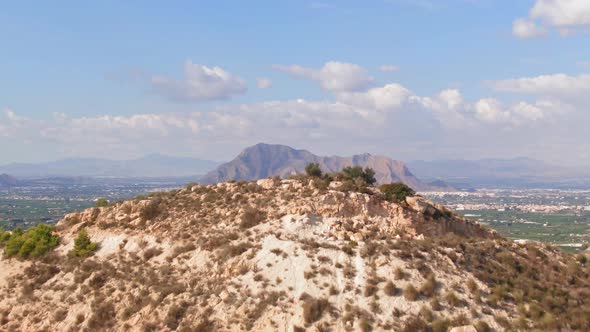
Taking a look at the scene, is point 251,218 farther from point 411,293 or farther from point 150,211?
point 411,293

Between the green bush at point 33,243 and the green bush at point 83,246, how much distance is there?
2.98m

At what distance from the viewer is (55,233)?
38.8m

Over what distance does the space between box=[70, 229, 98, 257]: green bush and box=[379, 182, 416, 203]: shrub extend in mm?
21389

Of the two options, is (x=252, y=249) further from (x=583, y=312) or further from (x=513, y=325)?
(x=583, y=312)

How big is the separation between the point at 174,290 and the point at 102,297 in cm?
510

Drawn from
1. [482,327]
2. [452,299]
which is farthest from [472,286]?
[482,327]

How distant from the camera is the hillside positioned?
2316cm

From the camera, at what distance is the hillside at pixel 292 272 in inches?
912

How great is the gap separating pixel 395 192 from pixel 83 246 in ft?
75.8

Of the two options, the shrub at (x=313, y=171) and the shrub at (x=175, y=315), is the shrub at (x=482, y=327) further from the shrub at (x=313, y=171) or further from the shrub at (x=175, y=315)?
the shrub at (x=313, y=171)

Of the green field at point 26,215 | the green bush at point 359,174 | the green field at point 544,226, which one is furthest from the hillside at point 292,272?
the green field at point 26,215

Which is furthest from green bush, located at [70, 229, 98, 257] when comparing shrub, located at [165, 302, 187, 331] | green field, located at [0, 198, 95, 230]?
green field, located at [0, 198, 95, 230]

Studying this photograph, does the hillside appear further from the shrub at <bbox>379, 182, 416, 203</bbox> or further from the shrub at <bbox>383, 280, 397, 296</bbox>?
the shrub at <bbox>379, 182, 416, 203</bbox>

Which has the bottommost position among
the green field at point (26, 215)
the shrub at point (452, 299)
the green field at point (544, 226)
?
the green field at point (544, 226)
